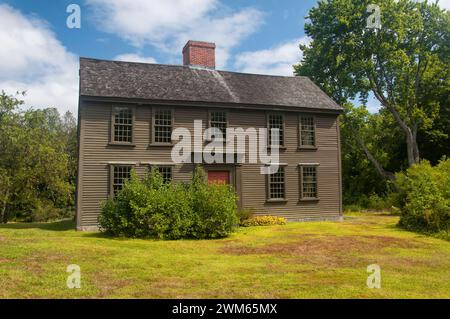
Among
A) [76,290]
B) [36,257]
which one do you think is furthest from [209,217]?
[76,290]

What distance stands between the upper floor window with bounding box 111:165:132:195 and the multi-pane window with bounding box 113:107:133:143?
1.25 m

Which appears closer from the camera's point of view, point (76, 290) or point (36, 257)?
point (76, 290)

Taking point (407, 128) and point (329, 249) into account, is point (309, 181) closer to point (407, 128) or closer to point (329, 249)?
point (329, 249)

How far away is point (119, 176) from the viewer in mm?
19156

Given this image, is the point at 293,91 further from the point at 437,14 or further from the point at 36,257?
the point at 36,257

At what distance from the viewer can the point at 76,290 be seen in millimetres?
7445

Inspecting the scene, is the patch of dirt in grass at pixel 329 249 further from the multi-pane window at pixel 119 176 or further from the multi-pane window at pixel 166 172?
the multi-pane window at pixel 119 176

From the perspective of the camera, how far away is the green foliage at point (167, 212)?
49.5ft

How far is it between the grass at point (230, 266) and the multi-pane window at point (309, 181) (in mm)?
6666

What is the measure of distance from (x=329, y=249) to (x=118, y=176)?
10.4 metres

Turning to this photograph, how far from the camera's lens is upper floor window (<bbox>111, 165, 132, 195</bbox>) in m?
18.9

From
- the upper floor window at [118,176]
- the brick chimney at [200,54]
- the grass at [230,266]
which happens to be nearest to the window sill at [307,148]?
the brick chimney at [200,54]

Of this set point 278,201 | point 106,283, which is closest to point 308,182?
point 278,201
